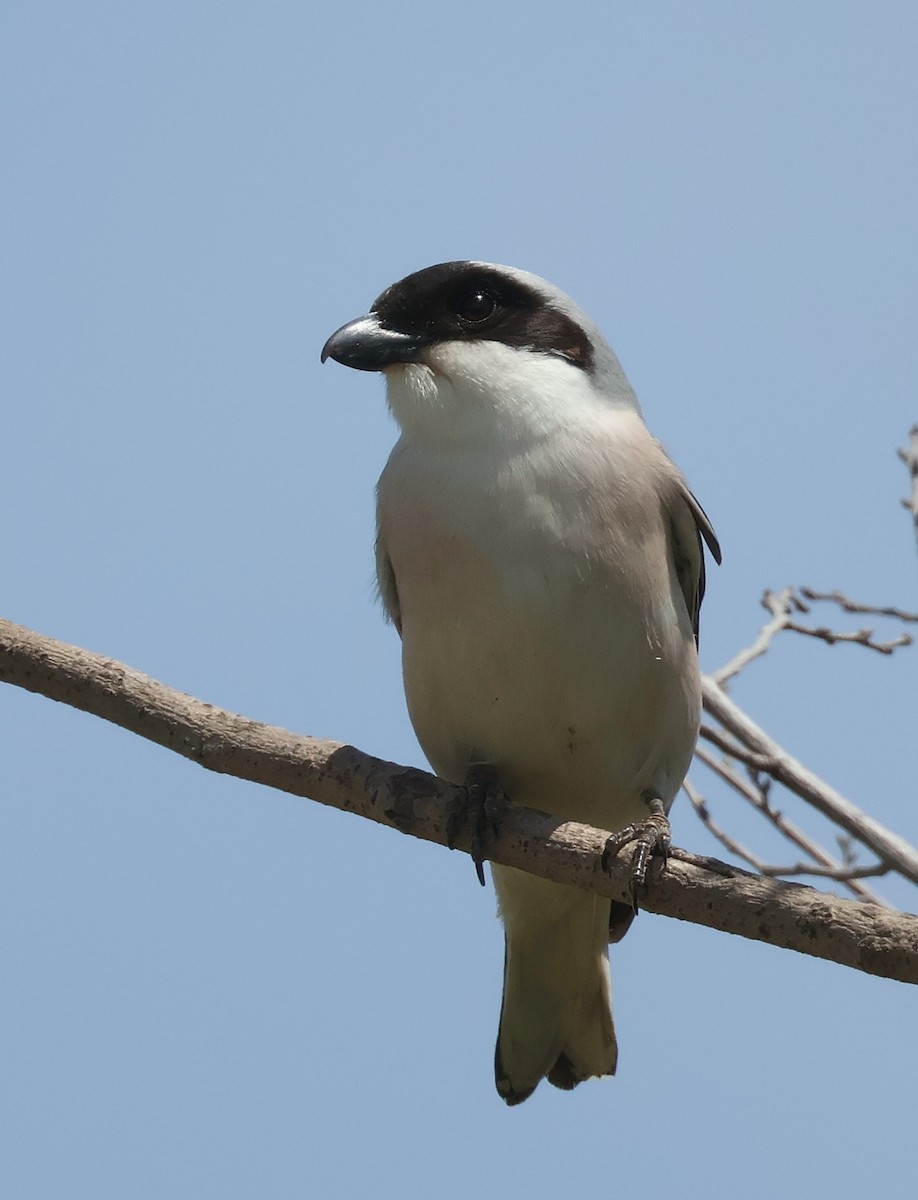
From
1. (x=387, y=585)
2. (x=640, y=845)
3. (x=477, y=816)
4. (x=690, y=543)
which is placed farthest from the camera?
(x=387, y=585)

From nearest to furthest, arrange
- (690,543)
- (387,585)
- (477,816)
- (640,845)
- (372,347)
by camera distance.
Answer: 1. (640,845)
2. (477,816)
3. (372,347)
4. (690,543)
5. (387,585)

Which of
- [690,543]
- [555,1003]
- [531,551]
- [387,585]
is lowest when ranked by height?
[555,1003]

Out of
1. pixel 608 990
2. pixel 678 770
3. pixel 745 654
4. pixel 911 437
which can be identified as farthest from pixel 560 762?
pixel 911 437

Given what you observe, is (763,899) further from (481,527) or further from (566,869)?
(481,527)

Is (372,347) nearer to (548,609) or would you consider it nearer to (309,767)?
(548,609)

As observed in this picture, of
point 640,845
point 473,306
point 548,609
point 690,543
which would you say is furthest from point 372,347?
point 640,845

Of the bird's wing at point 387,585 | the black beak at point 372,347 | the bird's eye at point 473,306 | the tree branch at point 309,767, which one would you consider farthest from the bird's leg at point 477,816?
the bird's eye at point 473,306

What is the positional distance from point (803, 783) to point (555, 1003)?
1267mm

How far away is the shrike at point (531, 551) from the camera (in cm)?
483

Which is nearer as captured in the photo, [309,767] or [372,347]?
[309,767]

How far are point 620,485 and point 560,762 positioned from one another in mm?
963

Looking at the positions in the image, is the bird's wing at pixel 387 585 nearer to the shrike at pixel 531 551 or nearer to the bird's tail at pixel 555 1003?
the shrike at pixel 531 551

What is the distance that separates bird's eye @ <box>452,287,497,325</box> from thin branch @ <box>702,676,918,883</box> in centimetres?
175

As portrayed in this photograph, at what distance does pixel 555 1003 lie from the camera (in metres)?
5.72
